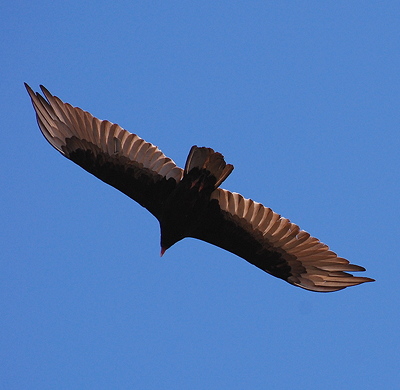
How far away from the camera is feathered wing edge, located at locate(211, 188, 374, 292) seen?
7426 mm

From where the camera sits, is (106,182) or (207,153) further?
(106,182)

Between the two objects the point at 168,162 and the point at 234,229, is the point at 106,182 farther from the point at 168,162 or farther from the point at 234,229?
the point at 234,229

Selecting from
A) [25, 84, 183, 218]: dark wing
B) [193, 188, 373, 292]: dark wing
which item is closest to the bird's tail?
[25, 84, 183, 218]: dark wing

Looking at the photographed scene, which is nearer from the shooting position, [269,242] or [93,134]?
[93,134]

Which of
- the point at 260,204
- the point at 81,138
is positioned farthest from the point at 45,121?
the point at 260,204

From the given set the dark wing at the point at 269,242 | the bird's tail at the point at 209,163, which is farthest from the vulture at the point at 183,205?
the bird's tail at the point at 209,163

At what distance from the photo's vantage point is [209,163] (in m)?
6.82

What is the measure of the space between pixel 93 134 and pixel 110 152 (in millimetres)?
293

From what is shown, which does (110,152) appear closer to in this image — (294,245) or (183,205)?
(183,205)

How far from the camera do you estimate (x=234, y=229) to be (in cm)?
754

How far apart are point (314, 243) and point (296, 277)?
0.45m

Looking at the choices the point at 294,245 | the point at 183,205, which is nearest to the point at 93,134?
the point at 183,205

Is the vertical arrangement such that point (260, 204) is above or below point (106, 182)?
above

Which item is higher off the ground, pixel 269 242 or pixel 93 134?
pixel 269 242
